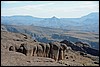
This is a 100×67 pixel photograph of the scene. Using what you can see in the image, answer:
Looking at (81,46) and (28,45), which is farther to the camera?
(81,46)

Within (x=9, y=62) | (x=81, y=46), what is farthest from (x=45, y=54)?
(x=81, y=46)

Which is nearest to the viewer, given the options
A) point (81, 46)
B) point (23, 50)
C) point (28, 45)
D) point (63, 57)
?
point (23, 50)

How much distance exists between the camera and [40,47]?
44656 mm

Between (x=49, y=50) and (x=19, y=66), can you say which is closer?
(x=19, y=66)

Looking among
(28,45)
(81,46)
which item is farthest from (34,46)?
(81,46)

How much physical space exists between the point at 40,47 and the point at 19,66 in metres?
20.7

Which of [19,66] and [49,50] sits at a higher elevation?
[19,66]

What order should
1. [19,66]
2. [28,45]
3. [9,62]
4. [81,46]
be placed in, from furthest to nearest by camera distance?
[81,46]
[28,45]
[9,62]
[19,66]

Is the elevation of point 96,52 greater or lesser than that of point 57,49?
lesser

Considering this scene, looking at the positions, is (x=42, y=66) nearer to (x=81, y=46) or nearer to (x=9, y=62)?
(x=9, y=62)

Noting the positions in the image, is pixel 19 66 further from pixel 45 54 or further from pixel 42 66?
pixel 45 54

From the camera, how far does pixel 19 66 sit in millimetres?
23953

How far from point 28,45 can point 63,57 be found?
23.3 feet

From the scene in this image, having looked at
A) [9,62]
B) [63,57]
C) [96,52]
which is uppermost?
[9,62]
